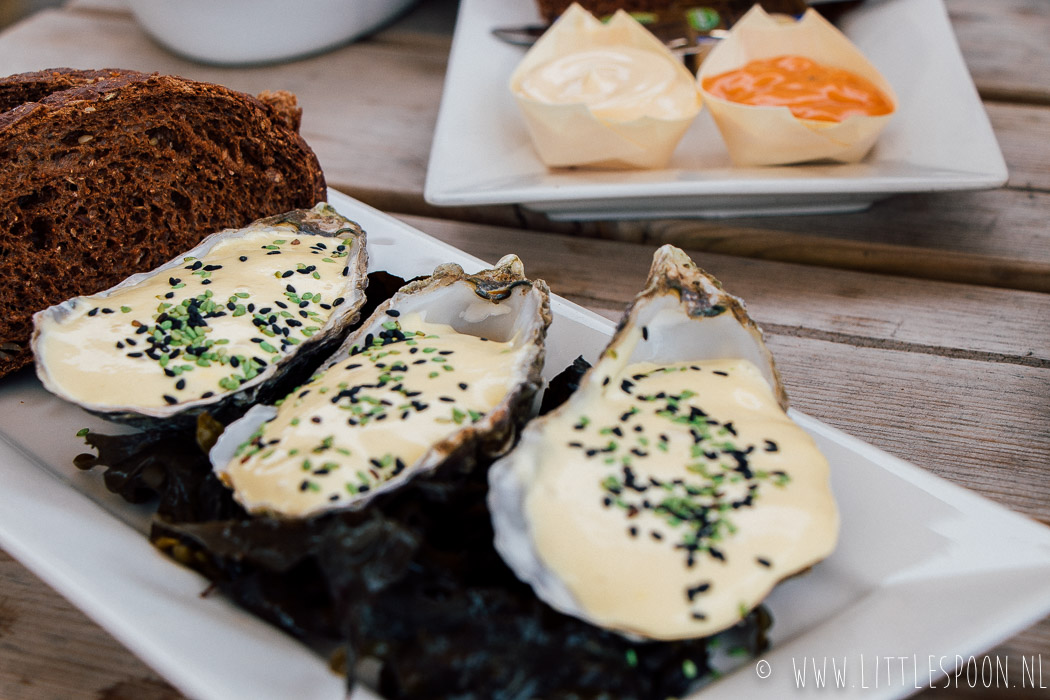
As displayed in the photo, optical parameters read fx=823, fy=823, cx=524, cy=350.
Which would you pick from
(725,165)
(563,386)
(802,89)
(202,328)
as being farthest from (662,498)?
(802,89)

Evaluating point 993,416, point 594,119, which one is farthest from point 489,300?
point 993,416

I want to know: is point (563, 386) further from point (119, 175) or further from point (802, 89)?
point (802, 89)

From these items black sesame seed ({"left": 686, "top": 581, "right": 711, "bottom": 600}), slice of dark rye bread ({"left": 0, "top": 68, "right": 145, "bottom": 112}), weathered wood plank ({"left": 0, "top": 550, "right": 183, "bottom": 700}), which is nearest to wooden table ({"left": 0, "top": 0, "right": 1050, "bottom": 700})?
weathered wood plank ({"left": 0, "top": 550, "right": 183, "bottom": 700})

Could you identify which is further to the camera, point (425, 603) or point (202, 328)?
point (202, 328)

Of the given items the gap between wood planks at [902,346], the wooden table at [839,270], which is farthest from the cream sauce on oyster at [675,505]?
the gap between wood planks at [902,346]

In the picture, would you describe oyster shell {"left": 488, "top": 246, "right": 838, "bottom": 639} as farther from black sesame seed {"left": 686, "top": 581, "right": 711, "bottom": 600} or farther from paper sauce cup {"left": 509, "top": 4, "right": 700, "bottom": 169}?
paper sauce cup {"left": 509, "top": 4, "right": 700, "bottom": 169}

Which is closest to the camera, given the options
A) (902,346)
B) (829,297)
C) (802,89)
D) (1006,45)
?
(902,346)

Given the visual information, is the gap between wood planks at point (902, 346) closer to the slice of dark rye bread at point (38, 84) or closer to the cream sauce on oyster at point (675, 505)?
the cream sauce on oyster at point (675, 505)

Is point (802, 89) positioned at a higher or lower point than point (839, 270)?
higher
